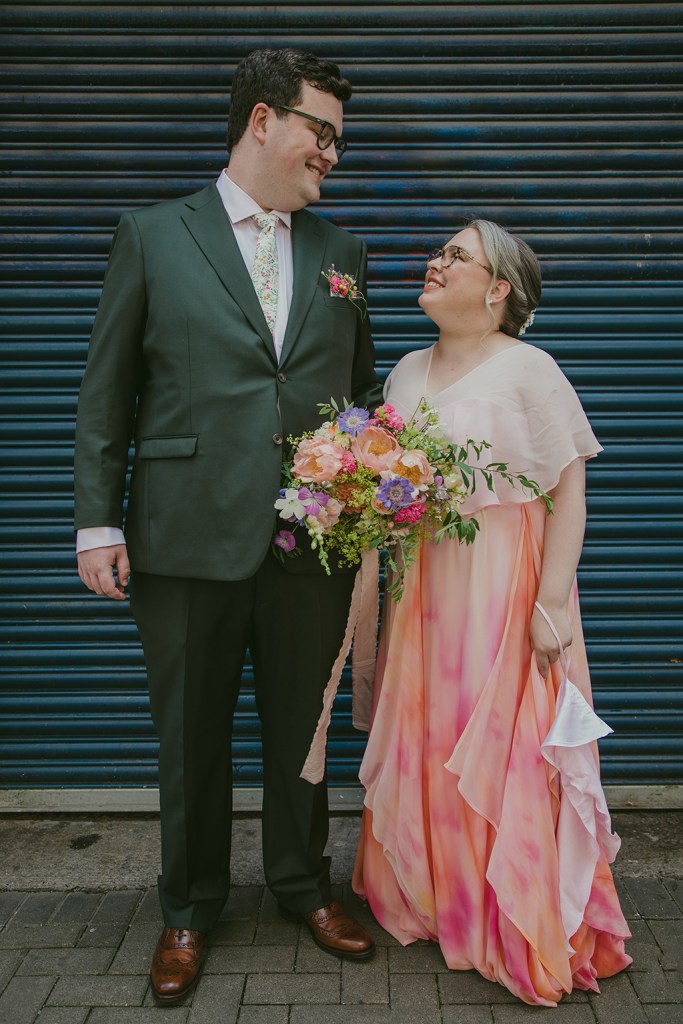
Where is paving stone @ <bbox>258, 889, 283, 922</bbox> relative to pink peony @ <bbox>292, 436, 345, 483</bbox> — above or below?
below

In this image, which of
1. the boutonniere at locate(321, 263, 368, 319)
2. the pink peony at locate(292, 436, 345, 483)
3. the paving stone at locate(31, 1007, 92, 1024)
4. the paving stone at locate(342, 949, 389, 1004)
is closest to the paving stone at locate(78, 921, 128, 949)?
the paving stone at locate(31, 1007, 92, 1024)

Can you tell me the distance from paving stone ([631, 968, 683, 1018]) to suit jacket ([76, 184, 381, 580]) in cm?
173

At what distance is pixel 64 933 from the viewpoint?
296 centimetres

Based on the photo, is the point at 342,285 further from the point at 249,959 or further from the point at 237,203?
the point at 249,959

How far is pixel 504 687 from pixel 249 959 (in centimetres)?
120

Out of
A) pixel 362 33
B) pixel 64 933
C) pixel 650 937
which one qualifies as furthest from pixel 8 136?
pixel 650 937

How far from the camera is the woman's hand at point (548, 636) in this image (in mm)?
2596

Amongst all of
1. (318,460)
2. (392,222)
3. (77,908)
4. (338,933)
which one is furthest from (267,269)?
(77,908)

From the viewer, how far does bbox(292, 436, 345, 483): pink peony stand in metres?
2.31

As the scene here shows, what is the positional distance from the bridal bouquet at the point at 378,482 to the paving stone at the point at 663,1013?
142 centimetres

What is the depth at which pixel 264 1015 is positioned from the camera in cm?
255

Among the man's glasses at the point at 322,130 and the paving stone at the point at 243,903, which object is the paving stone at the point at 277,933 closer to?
the paving stone at the point at 243,903

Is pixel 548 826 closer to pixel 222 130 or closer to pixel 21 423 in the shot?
pixel 21 423

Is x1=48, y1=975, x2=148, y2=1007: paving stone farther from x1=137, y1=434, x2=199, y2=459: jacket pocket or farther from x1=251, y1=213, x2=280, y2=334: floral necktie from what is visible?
x1=251, y1=213, x2=280, y2=334: floral necktie
